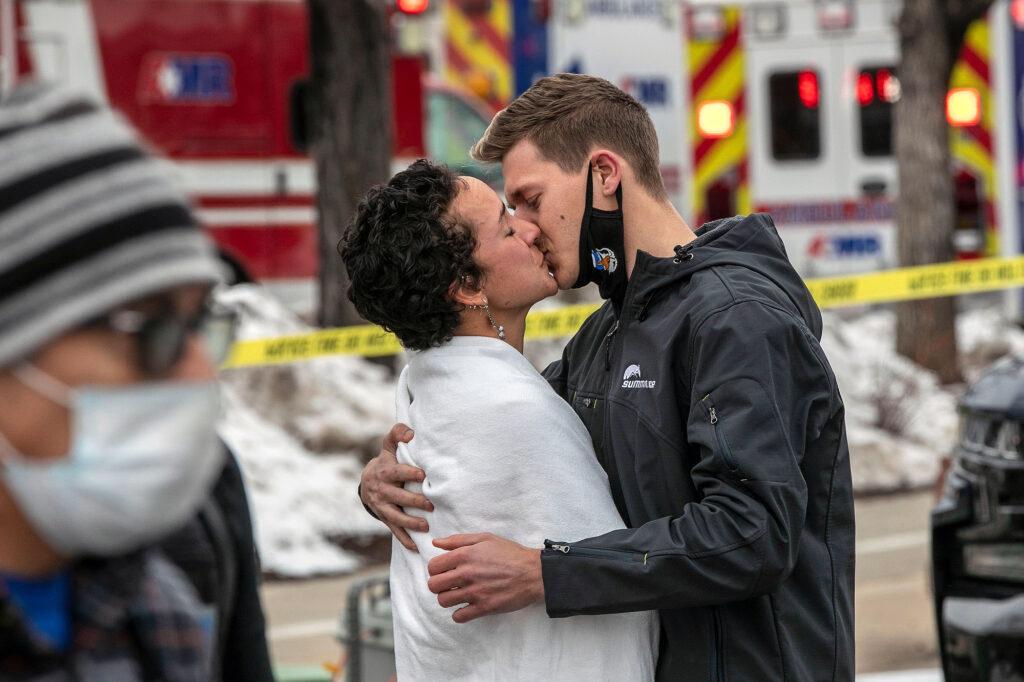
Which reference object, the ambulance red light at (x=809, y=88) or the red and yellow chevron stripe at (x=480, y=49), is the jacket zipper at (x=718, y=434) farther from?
the red and yellow chevron stripe at (x=480, y=49)

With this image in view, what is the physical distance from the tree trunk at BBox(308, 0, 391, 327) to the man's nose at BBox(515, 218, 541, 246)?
685 cm

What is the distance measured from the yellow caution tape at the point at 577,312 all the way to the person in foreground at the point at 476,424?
449cm

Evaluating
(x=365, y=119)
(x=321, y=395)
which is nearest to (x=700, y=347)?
(x=321, y=395)

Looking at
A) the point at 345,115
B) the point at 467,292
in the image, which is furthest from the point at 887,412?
the point at 467,292

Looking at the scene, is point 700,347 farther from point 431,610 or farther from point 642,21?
point 642,21

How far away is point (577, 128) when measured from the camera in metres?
2.72

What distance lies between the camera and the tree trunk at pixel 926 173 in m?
10.9

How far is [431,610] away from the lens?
2.48 meters

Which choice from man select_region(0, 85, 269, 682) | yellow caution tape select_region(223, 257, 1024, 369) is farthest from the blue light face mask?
yellow caution tape select_region(223, 257, 1024, 369)

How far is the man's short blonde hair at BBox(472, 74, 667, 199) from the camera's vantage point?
2721 millimetres

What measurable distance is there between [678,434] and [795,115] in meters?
10.8

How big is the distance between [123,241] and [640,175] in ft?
4.85

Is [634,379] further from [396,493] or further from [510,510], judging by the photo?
[396,493]

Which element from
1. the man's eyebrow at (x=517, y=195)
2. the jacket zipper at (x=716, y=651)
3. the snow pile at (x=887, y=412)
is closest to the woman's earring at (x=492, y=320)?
the man's eyebrow at (x=517, y=195)
